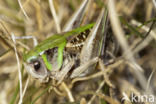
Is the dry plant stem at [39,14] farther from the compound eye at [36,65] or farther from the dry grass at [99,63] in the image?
the compound eye at [36,65]

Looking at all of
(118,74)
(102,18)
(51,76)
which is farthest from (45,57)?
(118,74)

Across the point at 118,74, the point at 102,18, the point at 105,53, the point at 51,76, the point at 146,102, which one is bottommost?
the point at 146,102

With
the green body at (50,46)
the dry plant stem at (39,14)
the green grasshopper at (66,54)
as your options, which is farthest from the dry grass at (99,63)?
the green body at (50,46)

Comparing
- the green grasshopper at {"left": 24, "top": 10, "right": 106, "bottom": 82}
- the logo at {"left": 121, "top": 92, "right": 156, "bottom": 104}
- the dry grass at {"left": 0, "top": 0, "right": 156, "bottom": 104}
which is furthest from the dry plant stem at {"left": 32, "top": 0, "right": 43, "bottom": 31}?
the logo at {"left": 121, "top": 92, "right": 156, "bottom": 104}

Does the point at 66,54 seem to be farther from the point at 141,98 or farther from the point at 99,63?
the point at 141,98

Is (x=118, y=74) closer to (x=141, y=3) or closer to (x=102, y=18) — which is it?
(x=102, y=18)

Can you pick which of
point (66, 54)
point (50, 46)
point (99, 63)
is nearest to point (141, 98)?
point (99, 63)
